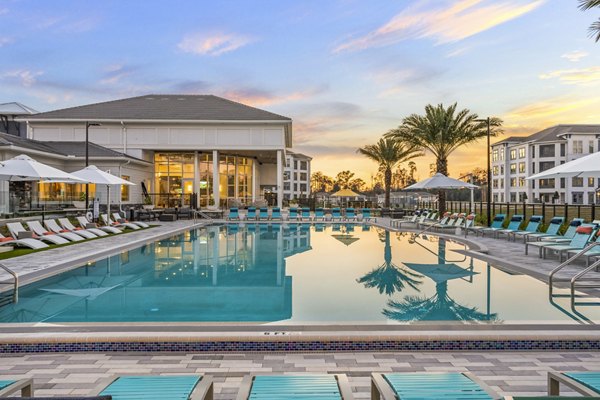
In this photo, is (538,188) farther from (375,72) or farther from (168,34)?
(168,34)

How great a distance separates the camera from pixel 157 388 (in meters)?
2.72

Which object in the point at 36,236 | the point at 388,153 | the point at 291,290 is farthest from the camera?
the point at 388,153

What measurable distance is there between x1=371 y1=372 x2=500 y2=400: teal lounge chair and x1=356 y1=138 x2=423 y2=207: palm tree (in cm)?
3407

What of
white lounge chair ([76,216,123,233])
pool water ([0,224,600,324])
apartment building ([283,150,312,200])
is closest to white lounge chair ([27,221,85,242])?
white lounge chair ([76,216,123,233])

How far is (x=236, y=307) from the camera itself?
7258 mm

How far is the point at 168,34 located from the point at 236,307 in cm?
Answer: 2043

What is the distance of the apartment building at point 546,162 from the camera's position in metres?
61.7

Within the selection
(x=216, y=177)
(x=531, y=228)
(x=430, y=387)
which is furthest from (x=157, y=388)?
(x=216, y=177)

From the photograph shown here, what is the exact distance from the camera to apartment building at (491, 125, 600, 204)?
6169 cm

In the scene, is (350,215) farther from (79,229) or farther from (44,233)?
(44,233)

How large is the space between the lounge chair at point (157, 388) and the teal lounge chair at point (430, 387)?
1170mm

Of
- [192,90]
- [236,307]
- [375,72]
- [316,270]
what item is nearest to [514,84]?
[375,72]

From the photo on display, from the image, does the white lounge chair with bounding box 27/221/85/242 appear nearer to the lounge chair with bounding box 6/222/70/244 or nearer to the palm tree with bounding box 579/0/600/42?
the lounge chair with bounding box 6/222/70/244

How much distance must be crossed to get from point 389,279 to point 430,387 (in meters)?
7.00
